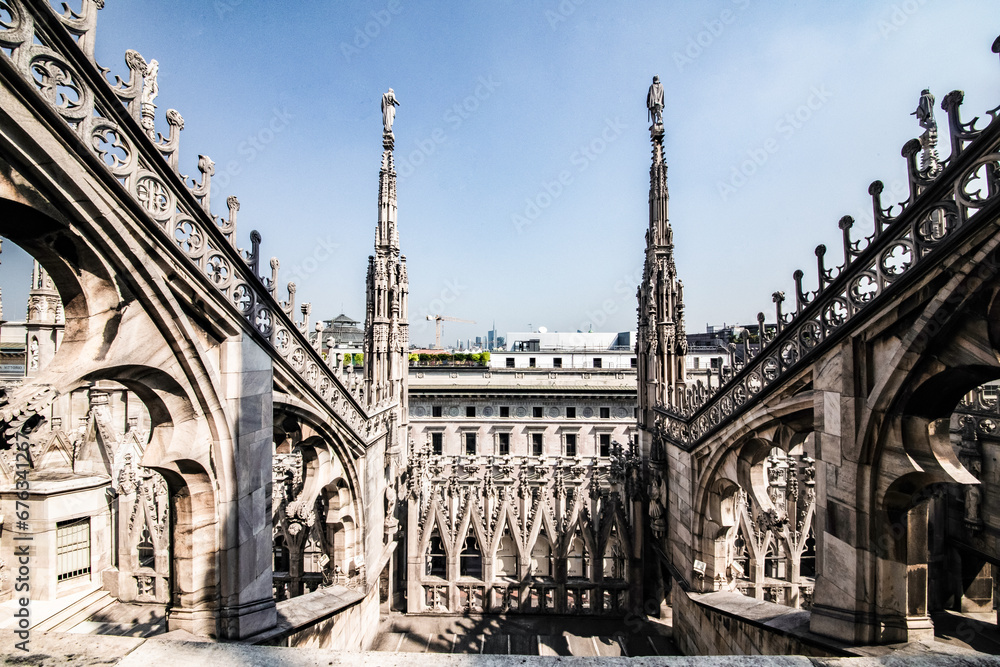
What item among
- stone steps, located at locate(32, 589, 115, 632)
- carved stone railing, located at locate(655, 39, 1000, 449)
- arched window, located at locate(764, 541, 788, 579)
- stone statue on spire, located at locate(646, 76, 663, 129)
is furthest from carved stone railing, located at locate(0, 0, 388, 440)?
arched window, located at locate(764, 541, 788, 579)

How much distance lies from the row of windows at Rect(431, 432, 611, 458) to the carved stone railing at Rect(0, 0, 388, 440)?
27440 millimetres

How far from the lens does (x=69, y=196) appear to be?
3865 millimetres

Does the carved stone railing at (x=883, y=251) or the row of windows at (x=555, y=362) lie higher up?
the carved stone railing at (x=883, y=251)

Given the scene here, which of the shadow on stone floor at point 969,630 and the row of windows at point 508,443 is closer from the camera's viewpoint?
the shadow on stone floor at point 969,630

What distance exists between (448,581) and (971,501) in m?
14.4

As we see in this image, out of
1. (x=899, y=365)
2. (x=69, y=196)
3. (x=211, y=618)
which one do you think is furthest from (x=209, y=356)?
(x=899, y=365)

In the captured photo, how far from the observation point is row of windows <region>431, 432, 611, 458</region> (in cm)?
3334

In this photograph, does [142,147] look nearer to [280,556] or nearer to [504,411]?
[280,556]

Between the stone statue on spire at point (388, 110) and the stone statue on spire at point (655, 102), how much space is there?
766 centimetres

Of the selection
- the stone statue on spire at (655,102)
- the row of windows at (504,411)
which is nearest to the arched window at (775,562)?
the stone statue on spire at (655,102)

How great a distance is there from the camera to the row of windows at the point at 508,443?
3334 centimetres

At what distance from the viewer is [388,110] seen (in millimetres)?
14297

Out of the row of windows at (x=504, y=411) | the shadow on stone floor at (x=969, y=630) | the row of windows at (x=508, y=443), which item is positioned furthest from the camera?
the row of windows at (x=504, y=411)

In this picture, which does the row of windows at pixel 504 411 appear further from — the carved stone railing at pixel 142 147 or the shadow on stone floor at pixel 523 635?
the carved stone railing at pixel 142 147
